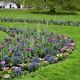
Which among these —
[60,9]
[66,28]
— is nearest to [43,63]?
[66,28]

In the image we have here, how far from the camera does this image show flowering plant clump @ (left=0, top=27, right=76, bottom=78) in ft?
33.5

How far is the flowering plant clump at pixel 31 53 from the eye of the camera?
10.2 m

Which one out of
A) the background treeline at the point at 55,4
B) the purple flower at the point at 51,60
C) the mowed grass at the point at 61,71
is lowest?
the background treeline at the point at 55,4

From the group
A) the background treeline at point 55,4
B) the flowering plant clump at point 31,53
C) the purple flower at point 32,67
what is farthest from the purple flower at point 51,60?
the background treeline at point 55,4

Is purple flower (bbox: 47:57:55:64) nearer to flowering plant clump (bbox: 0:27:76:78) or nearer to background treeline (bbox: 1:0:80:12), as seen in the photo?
flowering plant clump (bbox: 0:27:76:78)

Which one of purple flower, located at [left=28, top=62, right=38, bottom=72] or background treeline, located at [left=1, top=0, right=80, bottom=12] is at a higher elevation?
purple flower, located at [left=28, top=62, right=38, bottom=72]

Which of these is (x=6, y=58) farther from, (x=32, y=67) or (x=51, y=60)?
(x=51, y=60)

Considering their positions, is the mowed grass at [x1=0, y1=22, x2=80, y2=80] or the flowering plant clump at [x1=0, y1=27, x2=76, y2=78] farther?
the flowering plant clump at [x1=0, y1=27, x2=76, y2=78]

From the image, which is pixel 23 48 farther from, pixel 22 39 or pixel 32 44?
pixel 22 39

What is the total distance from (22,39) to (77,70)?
4098 millimetres

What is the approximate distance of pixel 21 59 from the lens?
11312 mm

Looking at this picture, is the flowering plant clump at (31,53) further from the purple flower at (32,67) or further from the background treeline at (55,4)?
the background treeline at (55,4)

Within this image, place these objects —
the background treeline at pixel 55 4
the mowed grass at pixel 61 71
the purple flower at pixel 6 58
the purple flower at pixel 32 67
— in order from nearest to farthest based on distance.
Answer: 1. the mowed grass at pixel 61 71
2. the purple flower at pixel 32 67
3. the purple flower at pixel 6 58
4. the background treeline at pixel 55 4

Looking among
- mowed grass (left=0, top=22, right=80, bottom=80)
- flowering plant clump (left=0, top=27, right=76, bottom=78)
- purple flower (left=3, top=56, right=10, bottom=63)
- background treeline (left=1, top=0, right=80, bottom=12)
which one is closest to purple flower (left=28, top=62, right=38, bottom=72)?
flowering plant clump (left=0, top=27, right=76, bottom=78)
